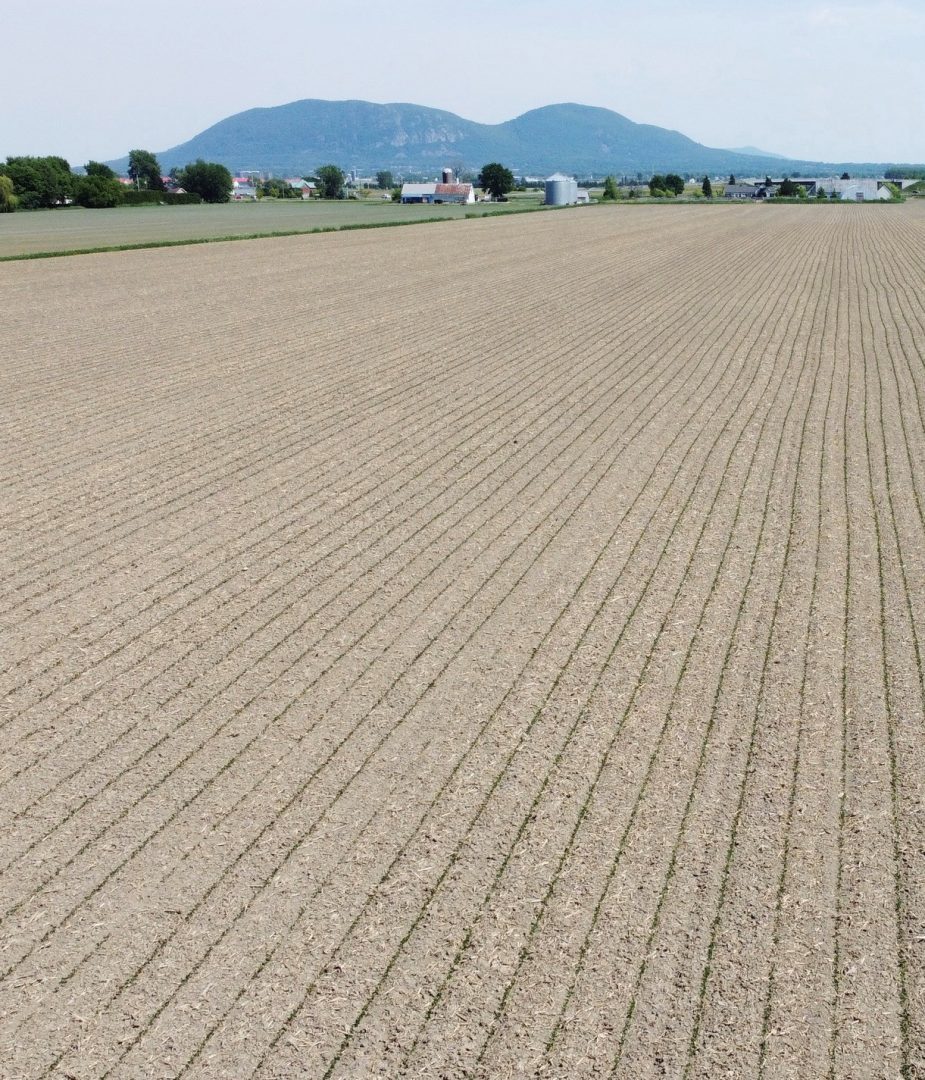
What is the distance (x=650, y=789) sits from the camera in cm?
582

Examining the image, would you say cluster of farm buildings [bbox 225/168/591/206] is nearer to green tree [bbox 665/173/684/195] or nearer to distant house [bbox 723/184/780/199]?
distant house [bbox 723/184/780/199]

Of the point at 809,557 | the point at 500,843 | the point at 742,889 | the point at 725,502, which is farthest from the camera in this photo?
the point at 725,502

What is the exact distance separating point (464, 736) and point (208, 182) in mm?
133730

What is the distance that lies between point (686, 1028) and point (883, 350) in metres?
16.4

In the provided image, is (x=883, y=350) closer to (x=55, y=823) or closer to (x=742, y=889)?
(x=742, y=889)

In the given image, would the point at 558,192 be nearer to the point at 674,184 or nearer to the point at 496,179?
the point at 496,179

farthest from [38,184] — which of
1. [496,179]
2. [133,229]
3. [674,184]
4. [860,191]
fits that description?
[674,184]

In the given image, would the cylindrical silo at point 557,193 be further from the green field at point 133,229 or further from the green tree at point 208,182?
the green tree at point 208,182

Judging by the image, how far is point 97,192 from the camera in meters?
103

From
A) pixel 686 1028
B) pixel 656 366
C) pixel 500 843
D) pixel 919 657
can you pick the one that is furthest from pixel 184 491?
pixel 656 366

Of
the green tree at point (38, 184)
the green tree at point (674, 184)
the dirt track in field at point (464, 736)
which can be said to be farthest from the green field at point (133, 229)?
the green tree at point (674, 184)

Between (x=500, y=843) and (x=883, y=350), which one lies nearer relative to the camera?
(x=500, y=843)

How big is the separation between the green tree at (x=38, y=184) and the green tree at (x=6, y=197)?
5577 mm

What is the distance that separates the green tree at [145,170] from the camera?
513ft
